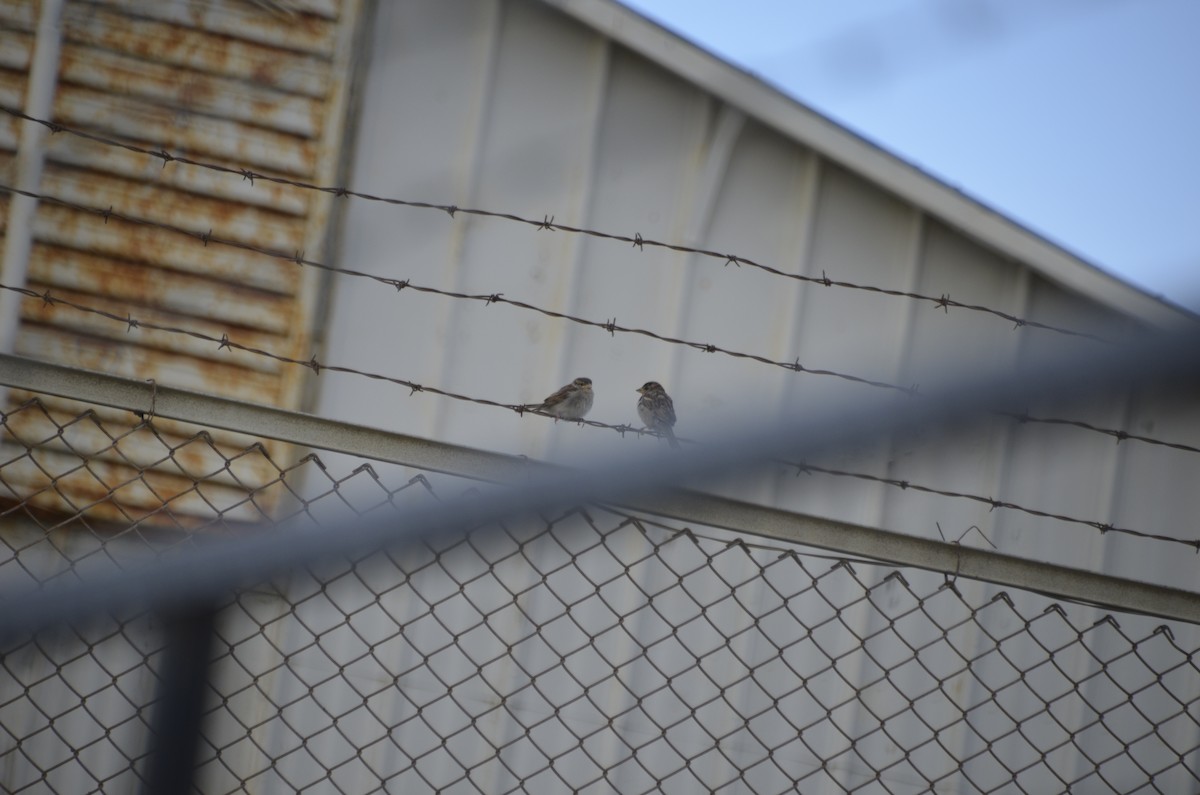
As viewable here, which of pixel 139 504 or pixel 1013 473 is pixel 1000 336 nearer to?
pixel 1013 473

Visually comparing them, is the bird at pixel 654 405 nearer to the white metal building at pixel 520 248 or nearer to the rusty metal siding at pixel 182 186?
the white metal building at pixel 520 248

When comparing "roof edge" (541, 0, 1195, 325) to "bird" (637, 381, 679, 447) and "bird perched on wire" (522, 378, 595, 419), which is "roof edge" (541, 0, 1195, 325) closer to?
"bird" (637, 381, 679, 447)

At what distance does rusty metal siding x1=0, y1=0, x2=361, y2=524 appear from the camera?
5.62m

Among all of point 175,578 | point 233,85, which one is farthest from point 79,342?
point 175,578

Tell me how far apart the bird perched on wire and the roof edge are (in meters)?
1.61

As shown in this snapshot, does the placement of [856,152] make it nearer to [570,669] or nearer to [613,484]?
[570,669]

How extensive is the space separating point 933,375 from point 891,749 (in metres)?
5.56

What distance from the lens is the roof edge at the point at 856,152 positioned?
18.5ft

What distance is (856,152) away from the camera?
223 inches

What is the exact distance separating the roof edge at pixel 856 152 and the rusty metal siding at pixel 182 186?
56.6 inches

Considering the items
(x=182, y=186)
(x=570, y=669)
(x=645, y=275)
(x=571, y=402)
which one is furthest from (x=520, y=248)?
(x=570, y=669)

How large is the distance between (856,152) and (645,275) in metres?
1.19

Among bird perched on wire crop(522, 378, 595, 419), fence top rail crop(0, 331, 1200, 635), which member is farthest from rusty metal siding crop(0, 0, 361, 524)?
fence top rail crop(0, 331, 1200, 635)

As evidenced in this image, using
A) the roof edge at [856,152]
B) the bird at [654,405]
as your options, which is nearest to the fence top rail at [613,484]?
the bird at [654,405]
